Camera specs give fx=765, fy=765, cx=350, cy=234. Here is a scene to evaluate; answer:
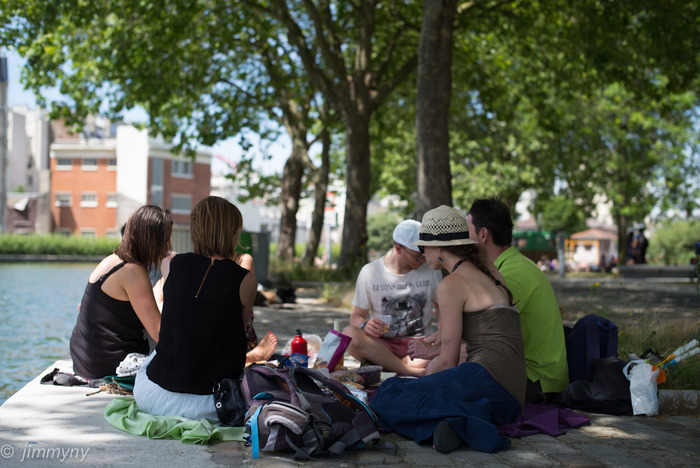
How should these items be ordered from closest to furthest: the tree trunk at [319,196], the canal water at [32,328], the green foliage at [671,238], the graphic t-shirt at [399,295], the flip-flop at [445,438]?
the flip-flop at [445,438] < the graphic t-shirt at [399,295] < the canal water at [32,328] < the tree trunk at [319,196] < the green foliage at [671,238]

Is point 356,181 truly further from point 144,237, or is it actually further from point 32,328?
point 144,237

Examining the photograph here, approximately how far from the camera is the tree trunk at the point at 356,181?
2069cm

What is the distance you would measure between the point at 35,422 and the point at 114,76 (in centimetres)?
1624

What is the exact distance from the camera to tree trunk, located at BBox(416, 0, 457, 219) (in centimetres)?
1369

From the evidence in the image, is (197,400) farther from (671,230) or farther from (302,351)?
(671,230)

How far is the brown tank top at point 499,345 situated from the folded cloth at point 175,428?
1659mm

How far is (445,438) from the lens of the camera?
4688 mm

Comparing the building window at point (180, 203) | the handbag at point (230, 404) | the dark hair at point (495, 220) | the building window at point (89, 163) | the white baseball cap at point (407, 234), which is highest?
the building window at point (89, 163)

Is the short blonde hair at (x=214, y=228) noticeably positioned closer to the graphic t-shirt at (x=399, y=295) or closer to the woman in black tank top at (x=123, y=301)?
the woman in black tank top at (x=123, y=301)

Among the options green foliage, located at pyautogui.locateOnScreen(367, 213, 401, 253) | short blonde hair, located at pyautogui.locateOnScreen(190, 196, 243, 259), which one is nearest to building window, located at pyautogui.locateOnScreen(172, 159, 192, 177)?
green foliage, located at pyautogui.locateOnScreen(367, 213, 401, 253)

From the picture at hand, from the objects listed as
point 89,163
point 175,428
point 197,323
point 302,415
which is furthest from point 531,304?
point 89,163

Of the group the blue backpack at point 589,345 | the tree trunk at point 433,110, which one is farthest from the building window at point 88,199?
the blue backpack at point 589,345

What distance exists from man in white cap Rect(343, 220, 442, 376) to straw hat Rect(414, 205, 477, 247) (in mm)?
1664

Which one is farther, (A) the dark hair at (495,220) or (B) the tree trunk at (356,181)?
(B) the tree trunk at (356,181)
